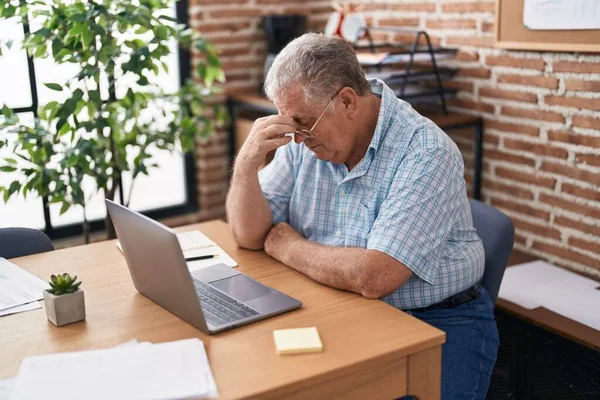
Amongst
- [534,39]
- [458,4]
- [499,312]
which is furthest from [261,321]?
[458,4]

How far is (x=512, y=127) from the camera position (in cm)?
292

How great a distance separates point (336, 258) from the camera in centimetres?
182

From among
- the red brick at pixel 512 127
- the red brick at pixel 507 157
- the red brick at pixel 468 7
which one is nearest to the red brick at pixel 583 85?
the red brick at pixel 512 127

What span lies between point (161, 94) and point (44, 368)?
1.96 m

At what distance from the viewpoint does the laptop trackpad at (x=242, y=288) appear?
176 centimetres

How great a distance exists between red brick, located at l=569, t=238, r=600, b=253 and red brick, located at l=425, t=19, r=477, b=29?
94 centimetres

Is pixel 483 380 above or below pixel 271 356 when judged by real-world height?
below

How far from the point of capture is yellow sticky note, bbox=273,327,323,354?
147 centimetres

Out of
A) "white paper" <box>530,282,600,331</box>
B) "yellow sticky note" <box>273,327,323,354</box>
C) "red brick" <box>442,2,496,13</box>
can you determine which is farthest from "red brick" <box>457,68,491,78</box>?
"yellow sticky note" <box>273,327,323,354</box>

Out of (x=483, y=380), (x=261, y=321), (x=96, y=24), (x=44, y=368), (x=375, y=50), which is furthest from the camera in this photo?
(x=375, y=50)

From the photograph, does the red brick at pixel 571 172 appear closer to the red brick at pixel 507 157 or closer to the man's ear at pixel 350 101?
the red brick at pixel 507 157

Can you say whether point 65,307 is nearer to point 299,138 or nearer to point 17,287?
point 17,287

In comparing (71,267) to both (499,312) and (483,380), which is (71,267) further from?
(499,312)

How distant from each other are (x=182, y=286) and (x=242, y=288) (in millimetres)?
277
